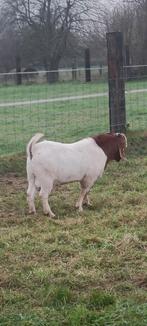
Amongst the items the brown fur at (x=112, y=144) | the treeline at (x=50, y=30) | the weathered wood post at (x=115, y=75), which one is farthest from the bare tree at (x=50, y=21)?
the brown fur at (x=112, y=144)

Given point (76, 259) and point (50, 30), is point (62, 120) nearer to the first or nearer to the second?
point (76, 259)

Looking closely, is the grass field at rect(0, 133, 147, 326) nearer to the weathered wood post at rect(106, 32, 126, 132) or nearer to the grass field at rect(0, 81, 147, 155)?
the weathered wood post at rect(106, 32, 126, 132)

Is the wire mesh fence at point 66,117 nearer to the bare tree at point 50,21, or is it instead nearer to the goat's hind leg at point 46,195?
the goat's hind leg at point 46,195

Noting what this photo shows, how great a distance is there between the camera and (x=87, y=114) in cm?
1479

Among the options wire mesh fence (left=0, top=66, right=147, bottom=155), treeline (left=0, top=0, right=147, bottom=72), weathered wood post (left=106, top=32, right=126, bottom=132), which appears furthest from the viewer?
treeline (left=0, top=0, right=147, bottom=72)

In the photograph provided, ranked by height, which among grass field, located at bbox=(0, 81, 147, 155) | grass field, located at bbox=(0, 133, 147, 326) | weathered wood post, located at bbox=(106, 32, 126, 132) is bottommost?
grass field, located at bbox=(0, 81, 147, 155)

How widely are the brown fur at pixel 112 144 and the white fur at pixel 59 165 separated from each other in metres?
0.08

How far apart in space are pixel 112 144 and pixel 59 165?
0.81m

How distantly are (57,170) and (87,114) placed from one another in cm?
883

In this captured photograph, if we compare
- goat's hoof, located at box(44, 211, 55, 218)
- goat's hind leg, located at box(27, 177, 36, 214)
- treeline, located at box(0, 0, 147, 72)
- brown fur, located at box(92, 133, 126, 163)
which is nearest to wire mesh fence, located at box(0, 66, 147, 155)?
brown fur, located at box(92, 133, 126, 163)

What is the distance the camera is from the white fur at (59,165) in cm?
598

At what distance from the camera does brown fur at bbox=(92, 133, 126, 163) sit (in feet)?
21.6

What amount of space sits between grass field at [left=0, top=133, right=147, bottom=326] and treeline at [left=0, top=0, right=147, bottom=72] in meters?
32.4

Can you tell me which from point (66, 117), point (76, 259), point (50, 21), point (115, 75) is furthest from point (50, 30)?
point (76, 259)
